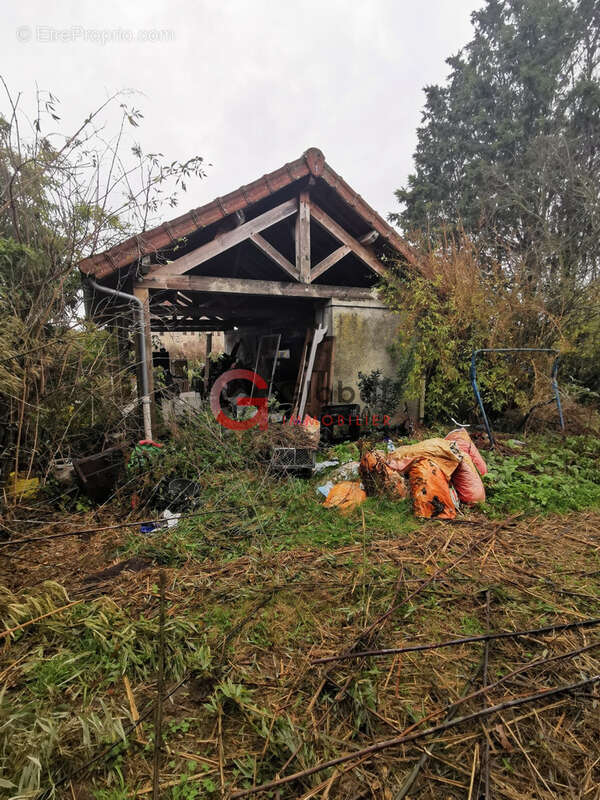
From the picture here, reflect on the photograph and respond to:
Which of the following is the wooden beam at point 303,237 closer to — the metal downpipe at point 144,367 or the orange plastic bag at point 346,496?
the metal downpipe at point 144,367

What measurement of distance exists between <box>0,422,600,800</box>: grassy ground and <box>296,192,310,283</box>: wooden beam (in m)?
4.00

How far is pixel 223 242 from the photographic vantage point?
212 inches

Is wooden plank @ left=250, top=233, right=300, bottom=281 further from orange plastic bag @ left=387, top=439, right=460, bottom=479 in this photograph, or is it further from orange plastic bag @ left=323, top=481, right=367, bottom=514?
orange plastic bag @ left=323, top=481, right=367, bottom=514

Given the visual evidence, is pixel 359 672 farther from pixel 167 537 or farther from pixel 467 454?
pixel 467 454

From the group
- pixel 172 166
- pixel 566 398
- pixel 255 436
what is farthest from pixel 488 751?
pixel 566 398

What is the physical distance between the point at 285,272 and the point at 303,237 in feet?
1.96

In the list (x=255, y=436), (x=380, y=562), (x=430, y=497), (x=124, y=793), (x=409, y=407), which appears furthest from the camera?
(x=409, y=407)

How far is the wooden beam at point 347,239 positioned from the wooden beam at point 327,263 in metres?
0.12

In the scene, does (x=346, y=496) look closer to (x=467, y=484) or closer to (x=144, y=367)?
(x=467, y=484)

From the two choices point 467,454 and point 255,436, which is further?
point 255,436

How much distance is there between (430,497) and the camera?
3486 millimetres

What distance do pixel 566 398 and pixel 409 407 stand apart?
2838mm

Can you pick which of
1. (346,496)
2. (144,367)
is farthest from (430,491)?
(144,367)

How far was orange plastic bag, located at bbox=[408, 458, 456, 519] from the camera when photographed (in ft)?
11.4
